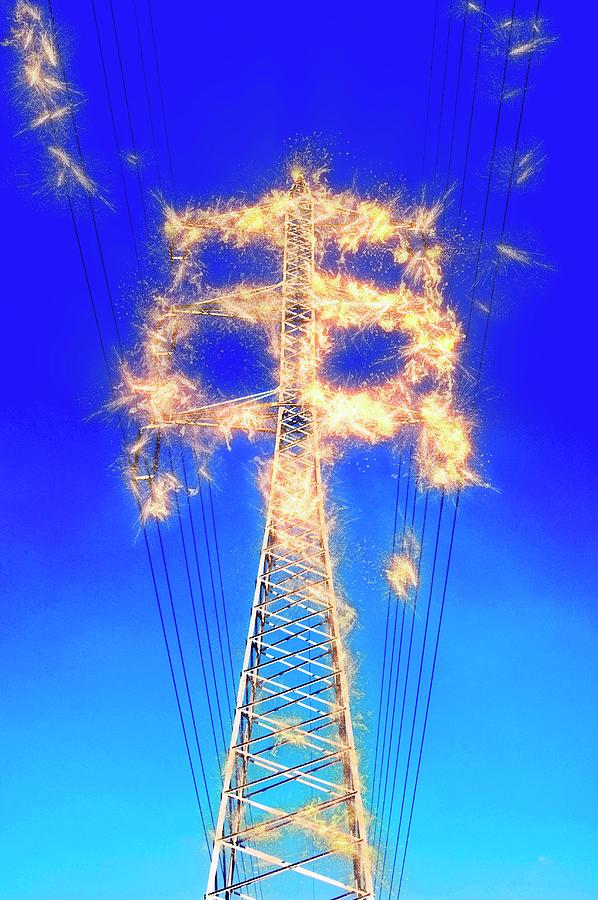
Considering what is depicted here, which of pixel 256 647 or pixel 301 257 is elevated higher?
pixel 301 257

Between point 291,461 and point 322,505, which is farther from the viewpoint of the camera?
point 291,461

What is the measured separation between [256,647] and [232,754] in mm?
1716

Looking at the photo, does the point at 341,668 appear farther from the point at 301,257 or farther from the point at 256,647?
the point at 301,257

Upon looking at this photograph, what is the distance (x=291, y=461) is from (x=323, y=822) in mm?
6425

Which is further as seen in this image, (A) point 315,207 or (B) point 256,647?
(A) point 315,207

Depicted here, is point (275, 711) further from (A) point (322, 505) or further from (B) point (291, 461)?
(B) point (291, 461)

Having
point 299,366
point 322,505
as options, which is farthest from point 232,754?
point 299,366

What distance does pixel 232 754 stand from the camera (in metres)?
7.87

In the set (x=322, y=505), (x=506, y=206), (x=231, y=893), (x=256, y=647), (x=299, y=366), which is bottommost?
(x=231, y=893)

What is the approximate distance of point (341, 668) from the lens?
8742 mm

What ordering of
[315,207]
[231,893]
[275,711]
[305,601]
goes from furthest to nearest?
[315,207] → [305,601] → [275,711] → [231,893]

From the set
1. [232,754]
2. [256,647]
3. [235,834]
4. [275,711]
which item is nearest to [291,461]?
[256,647]

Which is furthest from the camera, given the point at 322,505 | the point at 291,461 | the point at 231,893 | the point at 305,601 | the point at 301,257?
the point at 301,257

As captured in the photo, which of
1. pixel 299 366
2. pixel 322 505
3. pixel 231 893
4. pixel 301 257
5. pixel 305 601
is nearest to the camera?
pixel 231 893
